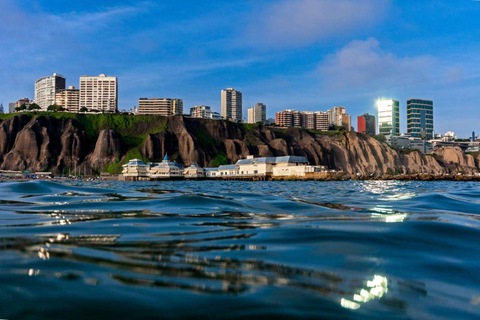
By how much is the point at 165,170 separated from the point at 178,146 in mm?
16018

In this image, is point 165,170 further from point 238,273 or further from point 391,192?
point 238,273

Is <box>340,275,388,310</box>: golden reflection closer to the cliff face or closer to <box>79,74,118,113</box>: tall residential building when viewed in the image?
the cliff face

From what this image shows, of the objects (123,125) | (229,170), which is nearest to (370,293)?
(229,170)

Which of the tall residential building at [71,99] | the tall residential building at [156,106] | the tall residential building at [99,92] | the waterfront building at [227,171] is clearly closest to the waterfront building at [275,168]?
the waterfront building at [227,171]

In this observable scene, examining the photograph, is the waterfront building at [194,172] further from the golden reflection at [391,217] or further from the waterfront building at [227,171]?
the golden reflection at [391,217]

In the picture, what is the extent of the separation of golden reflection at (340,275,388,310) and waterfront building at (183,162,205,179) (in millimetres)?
104169

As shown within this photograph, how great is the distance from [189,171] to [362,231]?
10437 centimetres

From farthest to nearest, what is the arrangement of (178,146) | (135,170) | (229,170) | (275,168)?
(178,146), (229,170), (275,168), (135,170)

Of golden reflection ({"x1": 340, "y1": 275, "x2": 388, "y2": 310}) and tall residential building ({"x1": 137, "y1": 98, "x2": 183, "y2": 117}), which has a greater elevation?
tall residential building ({"x1": 137, "y1": 98, "x2": 183, "y2": 117})

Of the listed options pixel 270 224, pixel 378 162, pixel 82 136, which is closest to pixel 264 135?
pixel 378 162

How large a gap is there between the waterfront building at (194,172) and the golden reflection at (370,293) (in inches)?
4101

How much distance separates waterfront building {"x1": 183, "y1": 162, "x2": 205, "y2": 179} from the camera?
10656cm

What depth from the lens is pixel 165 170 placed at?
106 m

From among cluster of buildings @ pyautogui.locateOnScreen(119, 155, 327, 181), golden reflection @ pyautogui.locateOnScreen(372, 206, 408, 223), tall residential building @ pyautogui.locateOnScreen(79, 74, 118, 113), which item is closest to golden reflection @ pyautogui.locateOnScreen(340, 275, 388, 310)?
golden reflection @ pyautogui.locateOnScreen(372, 206, 408, 223)
